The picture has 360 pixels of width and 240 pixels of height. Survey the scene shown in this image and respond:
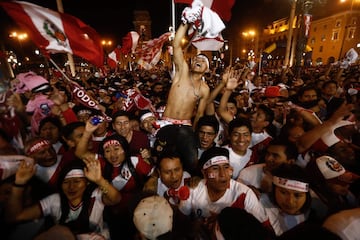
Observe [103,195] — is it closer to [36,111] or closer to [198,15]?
[198,15]

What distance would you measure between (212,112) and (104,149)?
7.60 feet

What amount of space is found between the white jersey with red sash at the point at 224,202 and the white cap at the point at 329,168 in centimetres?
100

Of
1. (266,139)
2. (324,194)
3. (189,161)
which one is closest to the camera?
(324,194)

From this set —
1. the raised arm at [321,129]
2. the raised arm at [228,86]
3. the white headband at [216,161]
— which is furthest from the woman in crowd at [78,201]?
the raised arm at [321,129]

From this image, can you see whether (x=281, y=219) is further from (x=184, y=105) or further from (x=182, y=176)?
(x=184, y=105)

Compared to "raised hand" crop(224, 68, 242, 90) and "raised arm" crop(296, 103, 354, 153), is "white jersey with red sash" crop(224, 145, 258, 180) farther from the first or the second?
"raised hand" crop(224, 68, 242, 90)

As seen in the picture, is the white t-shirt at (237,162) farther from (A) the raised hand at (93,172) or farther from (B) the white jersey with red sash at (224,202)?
(A) the raised hand at (93,172)

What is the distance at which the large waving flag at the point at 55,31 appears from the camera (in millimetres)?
3818

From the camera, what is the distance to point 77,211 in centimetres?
278

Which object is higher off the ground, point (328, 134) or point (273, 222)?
point (328, 134)

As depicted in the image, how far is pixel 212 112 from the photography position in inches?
190

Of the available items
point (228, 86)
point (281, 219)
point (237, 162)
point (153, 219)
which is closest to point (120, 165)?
point (153, 219)

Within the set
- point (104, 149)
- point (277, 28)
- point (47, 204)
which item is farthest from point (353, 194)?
point (277, 28)

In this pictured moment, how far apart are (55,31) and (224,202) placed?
400 cm
